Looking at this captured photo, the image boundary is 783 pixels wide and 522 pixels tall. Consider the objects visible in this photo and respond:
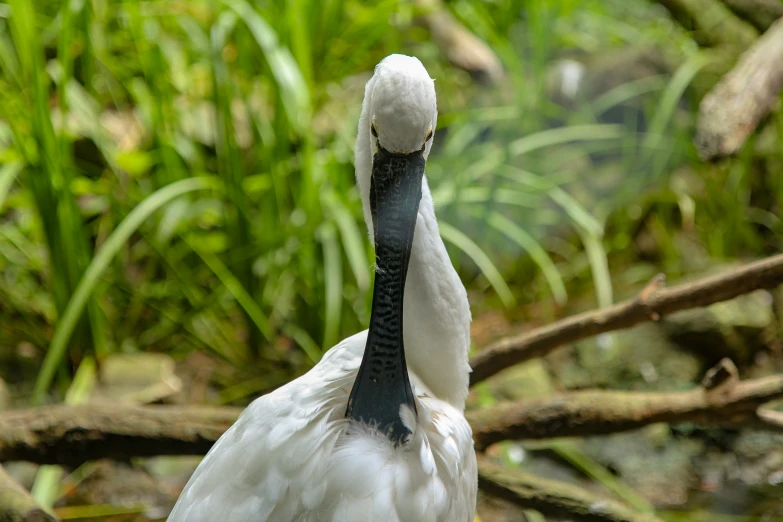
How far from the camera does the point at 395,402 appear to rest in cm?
125

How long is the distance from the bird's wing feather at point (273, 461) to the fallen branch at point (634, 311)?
1.95ft

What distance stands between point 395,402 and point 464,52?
106 inches

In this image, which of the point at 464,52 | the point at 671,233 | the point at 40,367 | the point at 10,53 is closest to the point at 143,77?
the point at 10,53

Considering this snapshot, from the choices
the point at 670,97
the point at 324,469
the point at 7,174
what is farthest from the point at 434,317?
the point at 670,97

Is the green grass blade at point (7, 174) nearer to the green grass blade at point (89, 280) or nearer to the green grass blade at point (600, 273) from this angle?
the green grass blade at point (89, 280)

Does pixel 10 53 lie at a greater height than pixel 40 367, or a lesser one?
greater

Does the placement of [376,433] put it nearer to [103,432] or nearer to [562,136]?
[103,432]

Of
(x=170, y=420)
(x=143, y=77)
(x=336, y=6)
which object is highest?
(x=336, y=6)

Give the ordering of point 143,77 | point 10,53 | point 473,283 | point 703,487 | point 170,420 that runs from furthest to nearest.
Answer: point 473,283 → point 143,77 → point 10,53 → point 703,487 → point 170,420

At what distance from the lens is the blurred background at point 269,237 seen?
245cm

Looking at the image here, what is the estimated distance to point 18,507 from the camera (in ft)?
4.72

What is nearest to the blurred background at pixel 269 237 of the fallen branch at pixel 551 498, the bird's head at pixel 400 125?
the fallen branch at pixel 551 498

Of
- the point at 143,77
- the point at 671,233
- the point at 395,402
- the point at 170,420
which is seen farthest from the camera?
the point at 671,233

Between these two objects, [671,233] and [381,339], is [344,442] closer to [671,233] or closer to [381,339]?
→ [381,339]
